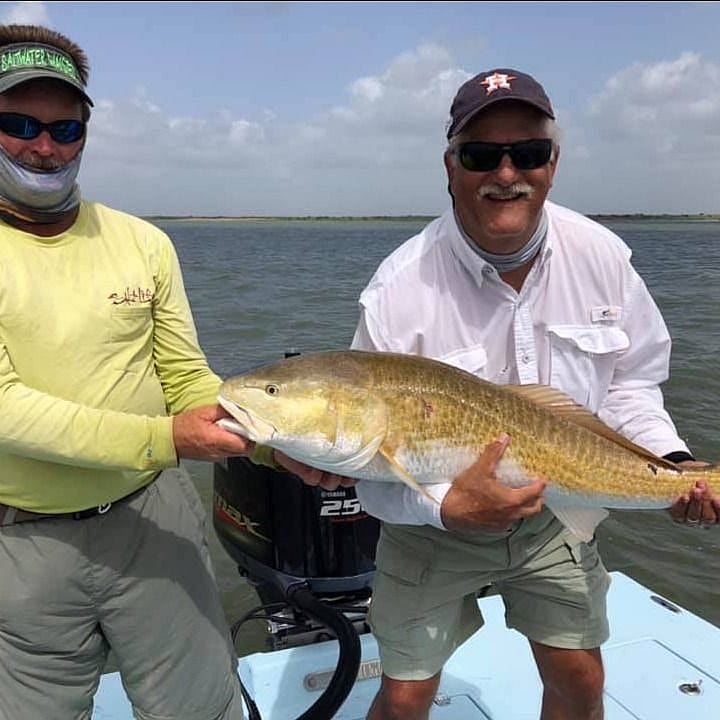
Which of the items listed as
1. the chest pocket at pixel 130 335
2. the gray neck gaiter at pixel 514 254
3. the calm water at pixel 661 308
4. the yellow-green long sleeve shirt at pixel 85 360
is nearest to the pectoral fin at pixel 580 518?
the gray neck gaiter at pixel 514 254

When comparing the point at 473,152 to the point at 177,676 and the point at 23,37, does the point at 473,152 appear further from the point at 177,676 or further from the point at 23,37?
the point at 177,676

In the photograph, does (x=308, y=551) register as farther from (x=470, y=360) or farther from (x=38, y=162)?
(x=38, y=162)

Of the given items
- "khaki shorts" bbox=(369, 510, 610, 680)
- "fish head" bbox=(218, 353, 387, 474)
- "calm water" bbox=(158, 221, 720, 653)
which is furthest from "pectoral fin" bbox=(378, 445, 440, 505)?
"calm water" bbox=(158, 221, 720, 653)

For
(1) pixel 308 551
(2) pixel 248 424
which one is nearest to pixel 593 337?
(2) pixel 248 424

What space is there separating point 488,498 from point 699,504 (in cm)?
79

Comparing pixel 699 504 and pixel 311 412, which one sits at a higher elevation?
pixel 311 412

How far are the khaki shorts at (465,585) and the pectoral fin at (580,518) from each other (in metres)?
0.20

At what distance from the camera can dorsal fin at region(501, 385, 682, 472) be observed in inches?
108

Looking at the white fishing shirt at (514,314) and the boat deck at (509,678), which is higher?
the white fishing shirt at (514,314)

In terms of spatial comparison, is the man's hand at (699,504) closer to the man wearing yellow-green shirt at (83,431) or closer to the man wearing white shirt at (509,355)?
the man wearing white shirt at (509,355)

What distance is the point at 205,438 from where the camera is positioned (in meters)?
2.57

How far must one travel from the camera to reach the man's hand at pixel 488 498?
255 cm

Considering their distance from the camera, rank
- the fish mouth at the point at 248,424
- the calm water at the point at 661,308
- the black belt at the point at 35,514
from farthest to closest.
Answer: the calm water at the point at 661,308
the black belt at the point at 35,514
the fish mouth at the point at 248,424

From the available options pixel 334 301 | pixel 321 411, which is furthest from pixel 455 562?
pixel 334 301
